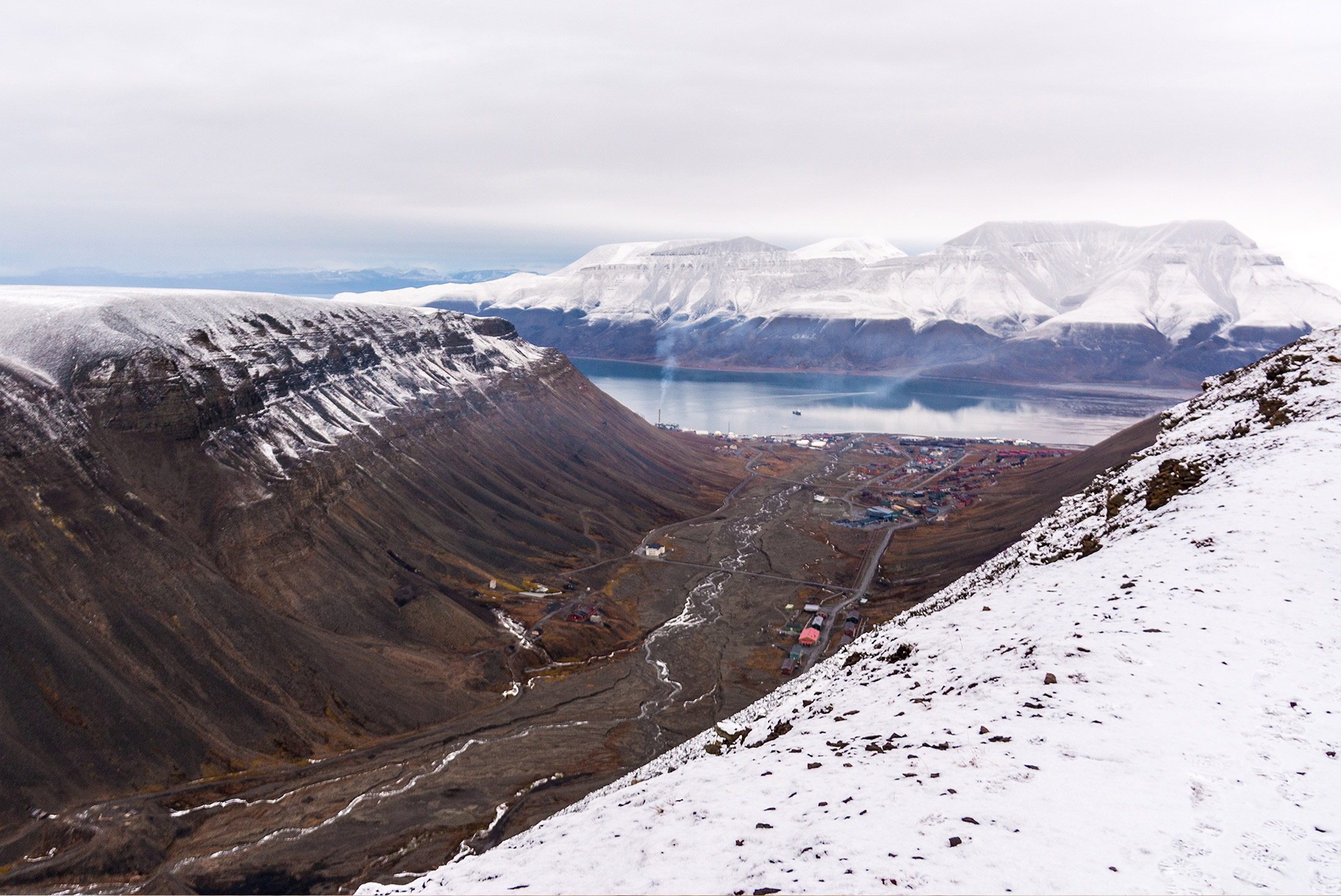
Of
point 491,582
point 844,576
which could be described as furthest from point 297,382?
point 844,576

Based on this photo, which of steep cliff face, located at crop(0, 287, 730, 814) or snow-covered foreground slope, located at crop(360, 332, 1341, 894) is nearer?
snow-covered foreground slope, located at crop(360, 332, 1341, 894)

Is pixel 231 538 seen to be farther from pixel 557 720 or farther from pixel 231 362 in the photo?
pixel 557 720

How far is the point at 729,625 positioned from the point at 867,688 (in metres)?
45.5

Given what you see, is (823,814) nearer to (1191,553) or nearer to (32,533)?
(1191,553)

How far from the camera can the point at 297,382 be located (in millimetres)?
73000

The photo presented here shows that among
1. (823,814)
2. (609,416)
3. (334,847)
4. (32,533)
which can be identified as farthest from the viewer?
(609,416)

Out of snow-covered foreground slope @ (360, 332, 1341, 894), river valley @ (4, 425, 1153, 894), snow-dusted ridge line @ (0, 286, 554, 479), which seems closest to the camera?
snow-covered foreground slope @ (360, 332, 1341, 894)

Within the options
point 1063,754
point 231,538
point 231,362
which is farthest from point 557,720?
point 231,362

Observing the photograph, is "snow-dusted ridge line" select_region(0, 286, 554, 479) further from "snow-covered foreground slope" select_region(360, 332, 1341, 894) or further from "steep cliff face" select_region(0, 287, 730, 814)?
"snow-covered foreground slope" select_region(360, 332, 1341, 894)

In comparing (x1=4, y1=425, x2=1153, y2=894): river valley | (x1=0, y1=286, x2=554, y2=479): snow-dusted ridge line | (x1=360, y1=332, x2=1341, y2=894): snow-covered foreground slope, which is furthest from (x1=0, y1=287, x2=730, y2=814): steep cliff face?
(x1=360, y1=332, x2=1341, y2=894): snow-covered foreground slope

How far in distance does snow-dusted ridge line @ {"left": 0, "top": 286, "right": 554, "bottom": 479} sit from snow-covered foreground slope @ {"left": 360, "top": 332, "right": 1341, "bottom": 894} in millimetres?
52922

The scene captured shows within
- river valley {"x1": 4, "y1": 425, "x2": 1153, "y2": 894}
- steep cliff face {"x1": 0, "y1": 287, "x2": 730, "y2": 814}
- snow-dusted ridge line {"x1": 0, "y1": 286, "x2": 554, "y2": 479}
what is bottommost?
river valley {"x1": 4, "y1": 425, "x2": 1153, "y2": 894}

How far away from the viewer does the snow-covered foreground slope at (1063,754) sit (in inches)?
436

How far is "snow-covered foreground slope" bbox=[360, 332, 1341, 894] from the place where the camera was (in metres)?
11.1
